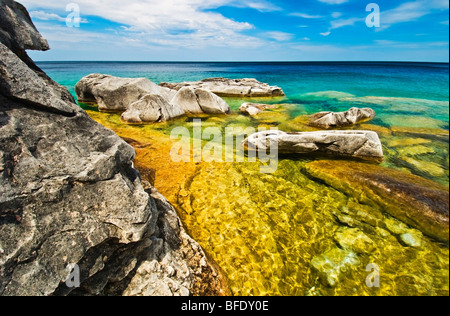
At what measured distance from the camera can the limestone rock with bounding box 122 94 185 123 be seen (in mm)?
12898

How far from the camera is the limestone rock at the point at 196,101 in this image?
50.2ft

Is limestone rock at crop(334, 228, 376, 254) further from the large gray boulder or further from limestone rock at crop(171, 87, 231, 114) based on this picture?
the large gray boulder

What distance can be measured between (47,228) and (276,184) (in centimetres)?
539

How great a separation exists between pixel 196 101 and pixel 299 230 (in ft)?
40.5

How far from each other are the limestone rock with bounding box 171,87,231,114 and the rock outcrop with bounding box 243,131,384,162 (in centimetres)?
742

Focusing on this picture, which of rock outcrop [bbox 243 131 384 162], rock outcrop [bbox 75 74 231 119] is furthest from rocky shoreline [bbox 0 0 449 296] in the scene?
rock outcrop [bbox 75 74 231 119]

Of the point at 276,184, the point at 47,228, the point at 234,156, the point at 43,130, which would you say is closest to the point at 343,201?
the point at 276,184

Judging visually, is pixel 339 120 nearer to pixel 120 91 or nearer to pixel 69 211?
pixel 69 211

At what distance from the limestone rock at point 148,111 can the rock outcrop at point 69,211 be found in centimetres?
891

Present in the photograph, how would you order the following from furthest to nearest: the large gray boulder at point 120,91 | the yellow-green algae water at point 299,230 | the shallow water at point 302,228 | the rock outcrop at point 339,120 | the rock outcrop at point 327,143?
the large gray boulder at point 120,91 → the rock outcrop at point 339,120 → the rock outcrop at point 327,143 → the yellow-green algae water at point 299,230 → the shallow water at point 302,228

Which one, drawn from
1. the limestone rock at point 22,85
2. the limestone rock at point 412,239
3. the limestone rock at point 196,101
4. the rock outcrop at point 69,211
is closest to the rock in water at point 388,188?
the limestone rock at point 412,239

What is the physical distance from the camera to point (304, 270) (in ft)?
13.4

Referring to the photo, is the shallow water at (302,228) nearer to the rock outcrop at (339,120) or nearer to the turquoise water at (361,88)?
the turquoise water at (361,88)

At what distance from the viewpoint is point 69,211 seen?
10.2 feet
